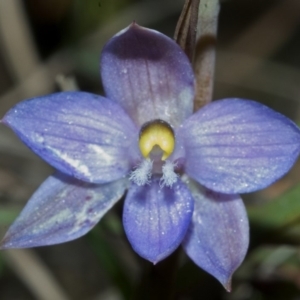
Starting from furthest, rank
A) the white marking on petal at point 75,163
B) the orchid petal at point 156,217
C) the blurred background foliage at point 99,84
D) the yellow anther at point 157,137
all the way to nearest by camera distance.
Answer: the blurred background foliage at point 99,84 → the yellow anther at point 157,137 → the white marking on petal at point 75,163 → the orchid petal at point 156,217

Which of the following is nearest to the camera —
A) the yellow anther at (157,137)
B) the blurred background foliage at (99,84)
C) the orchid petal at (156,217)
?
the orchid petal at (156,217)

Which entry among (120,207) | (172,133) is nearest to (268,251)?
(120,207)

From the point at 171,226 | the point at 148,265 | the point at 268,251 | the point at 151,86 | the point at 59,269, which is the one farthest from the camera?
the point at 59,269

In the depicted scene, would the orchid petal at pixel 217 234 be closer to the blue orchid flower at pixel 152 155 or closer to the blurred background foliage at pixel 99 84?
the blue orchid flower at pixel 152 155

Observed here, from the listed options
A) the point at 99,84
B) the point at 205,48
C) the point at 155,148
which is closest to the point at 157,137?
the point at 155,148

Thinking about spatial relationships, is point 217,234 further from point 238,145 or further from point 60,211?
point 60,211

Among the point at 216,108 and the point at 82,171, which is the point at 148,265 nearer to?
the point at 82,171

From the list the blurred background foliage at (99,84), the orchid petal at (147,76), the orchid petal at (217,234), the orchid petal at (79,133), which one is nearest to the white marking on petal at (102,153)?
the orchid petal at (79,133)
